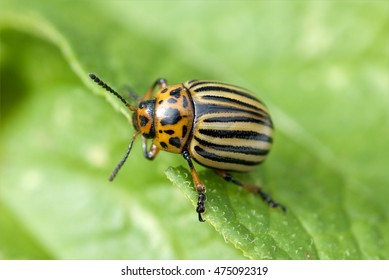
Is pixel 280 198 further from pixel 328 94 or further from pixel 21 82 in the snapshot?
pixel 21 82

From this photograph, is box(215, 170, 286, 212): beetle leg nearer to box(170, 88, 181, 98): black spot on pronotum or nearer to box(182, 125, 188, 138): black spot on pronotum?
box(182, 125, 188, 138): black spot on pronotum

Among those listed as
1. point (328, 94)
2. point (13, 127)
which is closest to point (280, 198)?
point (328, 94)

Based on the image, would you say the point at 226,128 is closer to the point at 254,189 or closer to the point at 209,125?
the point at 209,125

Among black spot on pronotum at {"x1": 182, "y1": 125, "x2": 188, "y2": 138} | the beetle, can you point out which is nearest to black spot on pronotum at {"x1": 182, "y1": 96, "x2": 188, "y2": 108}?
the beetle

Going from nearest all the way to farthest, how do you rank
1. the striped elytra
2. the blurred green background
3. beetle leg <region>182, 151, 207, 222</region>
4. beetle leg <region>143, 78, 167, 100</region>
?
beetle leg <region>182, 151, 207, 222</region>
the striped elytra
the blurred green background
beetle leg <region>143, 78, 167, 100</region>

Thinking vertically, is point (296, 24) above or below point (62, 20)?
above

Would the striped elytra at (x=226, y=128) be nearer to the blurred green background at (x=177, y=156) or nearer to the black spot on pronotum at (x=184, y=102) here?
the black spot on pronotum at (x=184, y=102)

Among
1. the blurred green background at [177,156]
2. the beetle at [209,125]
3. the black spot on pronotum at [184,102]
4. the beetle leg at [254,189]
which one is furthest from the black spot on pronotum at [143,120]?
the beetle leg at [254,189]

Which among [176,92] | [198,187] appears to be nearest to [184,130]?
[176,92]
